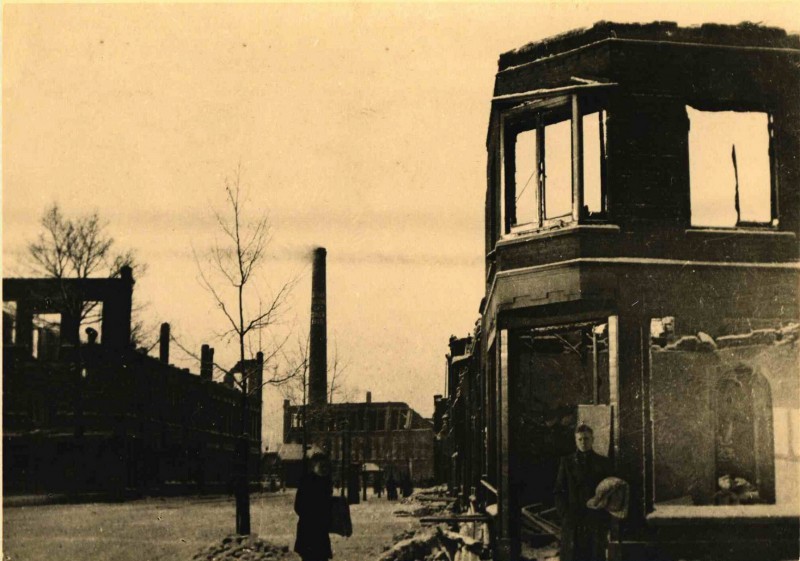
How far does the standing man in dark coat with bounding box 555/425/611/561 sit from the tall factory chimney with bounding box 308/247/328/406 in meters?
32.0

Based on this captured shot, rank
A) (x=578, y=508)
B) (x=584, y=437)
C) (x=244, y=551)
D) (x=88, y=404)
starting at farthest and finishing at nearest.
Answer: (x=88, y=404), (x=244, y=551), (x=578, y=508), (x=584, y=437)

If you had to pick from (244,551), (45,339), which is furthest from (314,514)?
(45,339)

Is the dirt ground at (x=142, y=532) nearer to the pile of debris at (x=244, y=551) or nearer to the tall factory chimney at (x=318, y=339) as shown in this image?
the pile of debris at (x=244, y=551)

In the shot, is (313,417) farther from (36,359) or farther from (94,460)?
(36,359)

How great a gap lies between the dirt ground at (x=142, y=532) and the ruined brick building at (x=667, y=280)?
6.06m

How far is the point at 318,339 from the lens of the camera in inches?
1730

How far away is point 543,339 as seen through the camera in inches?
766

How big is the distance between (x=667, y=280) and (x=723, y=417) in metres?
2.12

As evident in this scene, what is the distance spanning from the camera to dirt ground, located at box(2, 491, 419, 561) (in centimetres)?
1590

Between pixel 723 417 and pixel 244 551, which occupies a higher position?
pixel 723 417

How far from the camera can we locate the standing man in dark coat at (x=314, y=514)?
10906 mm

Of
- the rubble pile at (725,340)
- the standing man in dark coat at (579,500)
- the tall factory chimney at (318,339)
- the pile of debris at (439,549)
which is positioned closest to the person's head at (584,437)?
the standing man in dark coat at (579,500)

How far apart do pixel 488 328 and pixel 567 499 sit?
596cm

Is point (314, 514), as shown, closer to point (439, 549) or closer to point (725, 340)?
point (439, 549)
